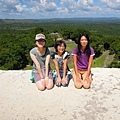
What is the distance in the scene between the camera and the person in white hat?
198 inches

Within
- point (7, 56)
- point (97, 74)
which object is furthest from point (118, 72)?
point (7, 56)

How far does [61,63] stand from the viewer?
5.36 metres

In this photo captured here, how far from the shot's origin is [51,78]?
5.14 metres

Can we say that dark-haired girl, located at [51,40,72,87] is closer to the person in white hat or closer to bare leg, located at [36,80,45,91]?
the person in white hat

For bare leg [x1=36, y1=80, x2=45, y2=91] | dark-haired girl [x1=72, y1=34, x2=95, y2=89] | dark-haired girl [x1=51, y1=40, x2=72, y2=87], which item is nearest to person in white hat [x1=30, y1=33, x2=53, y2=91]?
bare leg [x1=36, y1=80, x2=45, y2=91]

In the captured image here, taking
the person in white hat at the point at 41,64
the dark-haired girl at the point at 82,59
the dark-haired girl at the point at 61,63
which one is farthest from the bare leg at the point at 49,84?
the dark-haired girl at the point at 82,59

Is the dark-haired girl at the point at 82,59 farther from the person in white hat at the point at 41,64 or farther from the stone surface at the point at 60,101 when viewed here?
the person in white hat at the point at 41,64

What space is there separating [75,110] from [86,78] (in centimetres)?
111

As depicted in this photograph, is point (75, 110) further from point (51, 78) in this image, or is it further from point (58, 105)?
point (51, 78)

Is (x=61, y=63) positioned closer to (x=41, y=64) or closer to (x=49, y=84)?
(x=41, y=64)

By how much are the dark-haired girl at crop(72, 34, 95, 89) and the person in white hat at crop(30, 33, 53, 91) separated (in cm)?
63

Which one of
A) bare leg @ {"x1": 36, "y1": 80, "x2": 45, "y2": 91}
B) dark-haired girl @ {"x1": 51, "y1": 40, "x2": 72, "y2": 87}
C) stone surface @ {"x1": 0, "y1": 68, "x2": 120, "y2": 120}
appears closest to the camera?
stone surface @ {"x1": 0, "y1": 68, "x2": 120, "y2": 120}

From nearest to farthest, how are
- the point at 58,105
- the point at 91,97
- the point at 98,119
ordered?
the point at 98,119
the point at 58,105
the point at 91,97

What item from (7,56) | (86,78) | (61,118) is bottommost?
(7,56)
